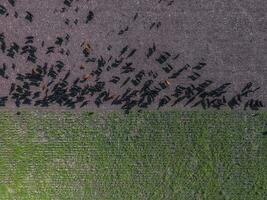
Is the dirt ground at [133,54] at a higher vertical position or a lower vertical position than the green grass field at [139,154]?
higher

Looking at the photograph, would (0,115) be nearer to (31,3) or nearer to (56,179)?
(56,179)

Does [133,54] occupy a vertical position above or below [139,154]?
above

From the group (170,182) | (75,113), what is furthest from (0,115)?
(170,182)

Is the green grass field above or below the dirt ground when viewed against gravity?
below

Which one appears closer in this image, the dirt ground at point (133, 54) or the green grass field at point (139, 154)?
the dirt ground at point (133, 54)

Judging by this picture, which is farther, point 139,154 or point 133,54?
point 139,154
